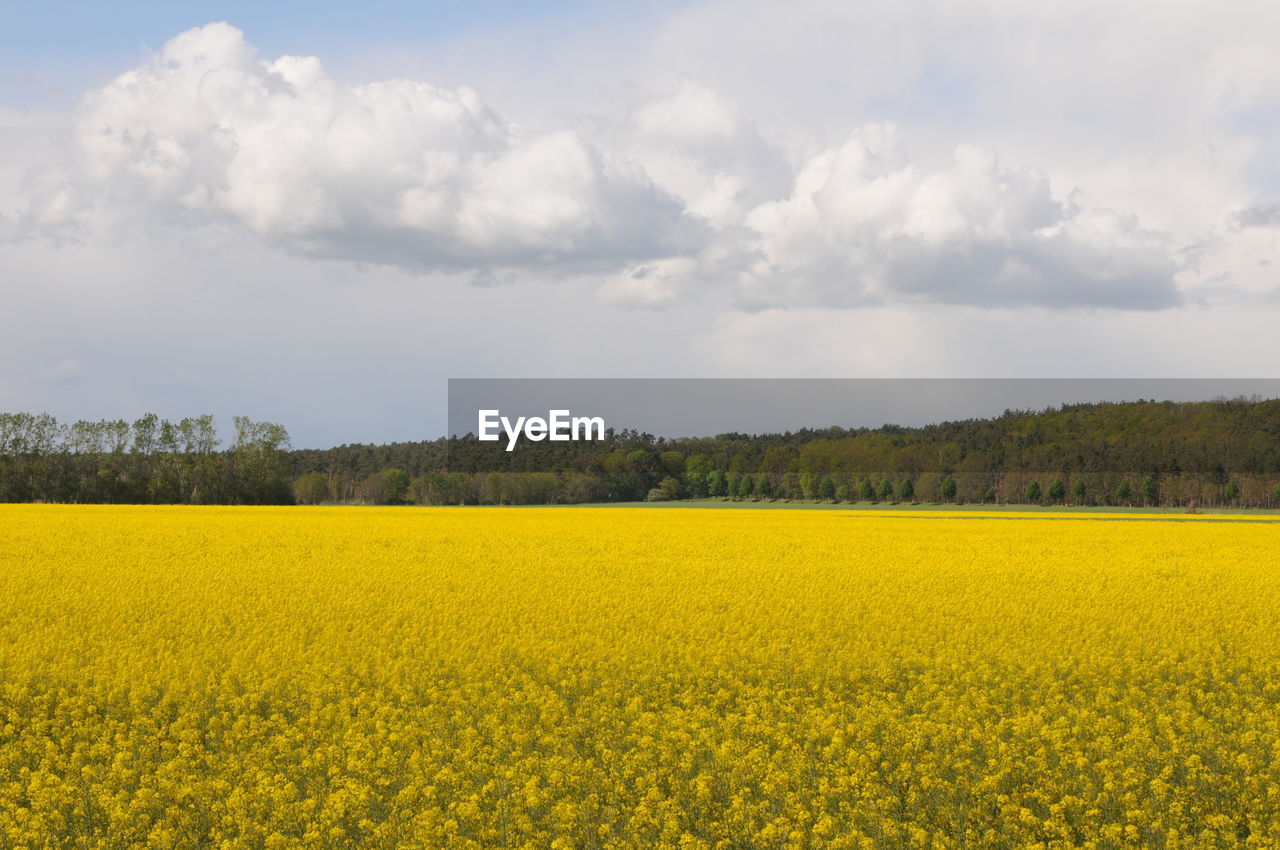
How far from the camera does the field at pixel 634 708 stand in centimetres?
920

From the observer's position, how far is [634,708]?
11844 mm

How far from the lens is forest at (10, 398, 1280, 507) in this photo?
9019 centimetres

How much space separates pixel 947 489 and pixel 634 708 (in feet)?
331

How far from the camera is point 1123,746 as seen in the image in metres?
11.0

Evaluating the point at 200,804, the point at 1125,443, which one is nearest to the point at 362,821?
the point at 200,804

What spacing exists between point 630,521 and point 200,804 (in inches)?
1399

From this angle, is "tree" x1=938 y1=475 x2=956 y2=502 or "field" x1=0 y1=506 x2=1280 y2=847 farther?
"tree" x1=938 y1=475 x2=956 y2=502

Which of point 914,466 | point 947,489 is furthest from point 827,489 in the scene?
point 914,466

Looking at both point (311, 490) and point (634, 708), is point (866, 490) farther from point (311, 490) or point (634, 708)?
point (634, 708)

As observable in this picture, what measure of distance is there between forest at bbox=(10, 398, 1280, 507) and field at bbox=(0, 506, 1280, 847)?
7270 cm

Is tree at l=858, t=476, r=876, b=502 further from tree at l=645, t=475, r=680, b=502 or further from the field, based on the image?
the field

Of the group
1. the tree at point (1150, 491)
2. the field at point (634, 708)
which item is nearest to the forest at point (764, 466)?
the tree at point (1150, 491)

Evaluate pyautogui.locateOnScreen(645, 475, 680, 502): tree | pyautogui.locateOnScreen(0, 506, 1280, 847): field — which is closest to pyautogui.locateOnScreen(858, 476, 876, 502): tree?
pyautogui.locateOnScreen(645, 475, 680, 502): tree

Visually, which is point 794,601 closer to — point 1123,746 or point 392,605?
point 392,605
